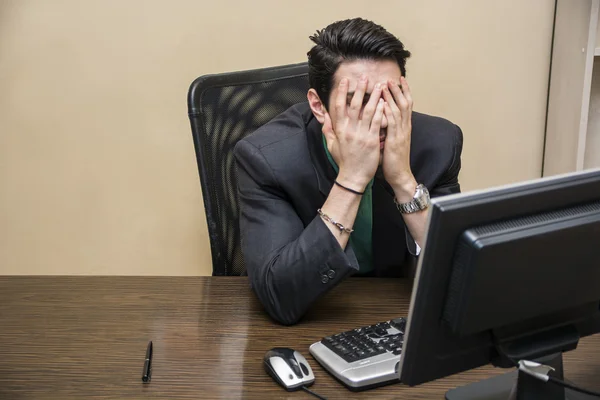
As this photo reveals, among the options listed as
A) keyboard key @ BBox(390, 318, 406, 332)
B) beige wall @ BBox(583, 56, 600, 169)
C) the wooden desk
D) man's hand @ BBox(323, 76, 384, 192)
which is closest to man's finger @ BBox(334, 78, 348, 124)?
man's hand @ BBox(323, 76, 384, 192)

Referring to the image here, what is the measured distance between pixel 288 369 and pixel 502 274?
1.19 ft

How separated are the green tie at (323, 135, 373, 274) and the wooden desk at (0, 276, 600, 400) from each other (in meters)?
0.16

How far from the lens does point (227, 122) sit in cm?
158

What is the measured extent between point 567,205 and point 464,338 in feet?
0.63

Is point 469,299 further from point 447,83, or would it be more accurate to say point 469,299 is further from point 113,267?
point 113,267

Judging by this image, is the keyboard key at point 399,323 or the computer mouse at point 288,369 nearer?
the computer mouse at point 288,369

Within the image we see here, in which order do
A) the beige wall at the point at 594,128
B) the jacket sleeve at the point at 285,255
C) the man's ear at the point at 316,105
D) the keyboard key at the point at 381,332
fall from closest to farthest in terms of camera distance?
the keyboard key at the point at 381,332 → the jacket sleeve at the point at 285,255 → the man's ear at the point at 316,105 → the beige wall at the point at 594,128

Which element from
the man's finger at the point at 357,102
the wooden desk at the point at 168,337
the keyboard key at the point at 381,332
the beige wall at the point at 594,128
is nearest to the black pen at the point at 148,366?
the wooden desk at the point at 168,337

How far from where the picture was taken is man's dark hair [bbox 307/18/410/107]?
1.39 metres

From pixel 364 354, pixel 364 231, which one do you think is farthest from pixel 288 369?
pixel 364 231

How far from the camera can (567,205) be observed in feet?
2.56

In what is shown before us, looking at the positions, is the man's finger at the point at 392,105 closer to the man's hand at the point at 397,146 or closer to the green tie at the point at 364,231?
the man's hand at the point at 397,146

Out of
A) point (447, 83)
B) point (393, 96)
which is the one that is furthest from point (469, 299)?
point (447, 83)

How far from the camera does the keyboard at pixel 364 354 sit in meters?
0.95
